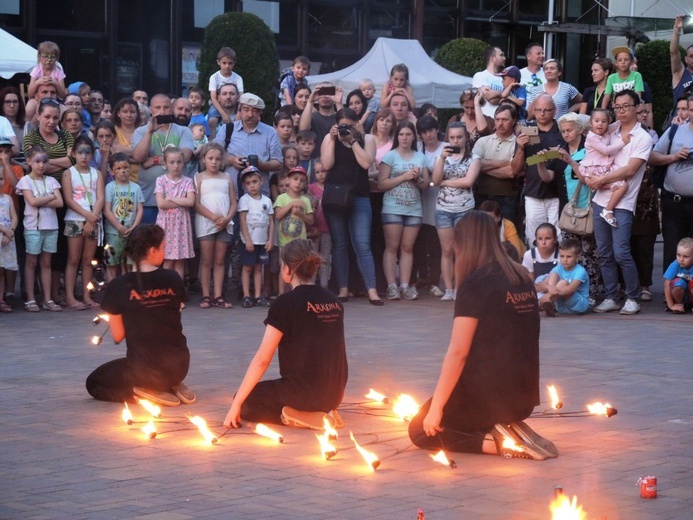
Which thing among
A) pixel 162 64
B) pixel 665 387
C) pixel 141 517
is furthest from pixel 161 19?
pixel 141 517

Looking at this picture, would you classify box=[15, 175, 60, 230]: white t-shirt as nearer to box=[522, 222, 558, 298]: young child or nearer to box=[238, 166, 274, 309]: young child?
box=[238, 166, 274, 309]: young child

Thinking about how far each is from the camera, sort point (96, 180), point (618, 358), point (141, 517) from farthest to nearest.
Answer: point (96, 180) → point (618, 358) → point (141, 517)

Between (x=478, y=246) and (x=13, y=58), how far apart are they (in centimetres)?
1023

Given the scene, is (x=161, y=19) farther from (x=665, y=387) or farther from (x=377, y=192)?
(x=665, y=387)

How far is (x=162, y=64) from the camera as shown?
2480 cm

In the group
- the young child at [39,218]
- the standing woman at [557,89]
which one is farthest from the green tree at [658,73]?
the young child at [39,218]

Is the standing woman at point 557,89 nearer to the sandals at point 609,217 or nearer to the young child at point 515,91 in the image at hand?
the young child at point 515,91

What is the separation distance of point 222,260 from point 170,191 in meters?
0.90

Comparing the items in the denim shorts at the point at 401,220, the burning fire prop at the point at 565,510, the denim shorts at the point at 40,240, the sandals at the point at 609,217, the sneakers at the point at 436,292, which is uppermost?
the sandals at the point at 609,217

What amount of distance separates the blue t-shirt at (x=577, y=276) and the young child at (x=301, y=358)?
18.2 ft

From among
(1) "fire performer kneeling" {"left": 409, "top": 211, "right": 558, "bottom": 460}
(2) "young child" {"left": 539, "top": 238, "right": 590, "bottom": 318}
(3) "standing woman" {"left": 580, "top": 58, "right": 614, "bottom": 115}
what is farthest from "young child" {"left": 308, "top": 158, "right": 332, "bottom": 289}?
(1) "fire performer kneeling" {"left": 409, "top": 211, "right": 558, "bottom": 460}

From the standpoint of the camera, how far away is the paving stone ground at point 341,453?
559 cm

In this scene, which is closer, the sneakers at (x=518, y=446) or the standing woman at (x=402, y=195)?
the sneakers at (x=518, y=446)

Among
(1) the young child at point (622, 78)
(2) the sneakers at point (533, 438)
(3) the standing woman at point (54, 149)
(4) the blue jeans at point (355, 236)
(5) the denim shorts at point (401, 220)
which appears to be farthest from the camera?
(1) the young child at point (622, 78)
